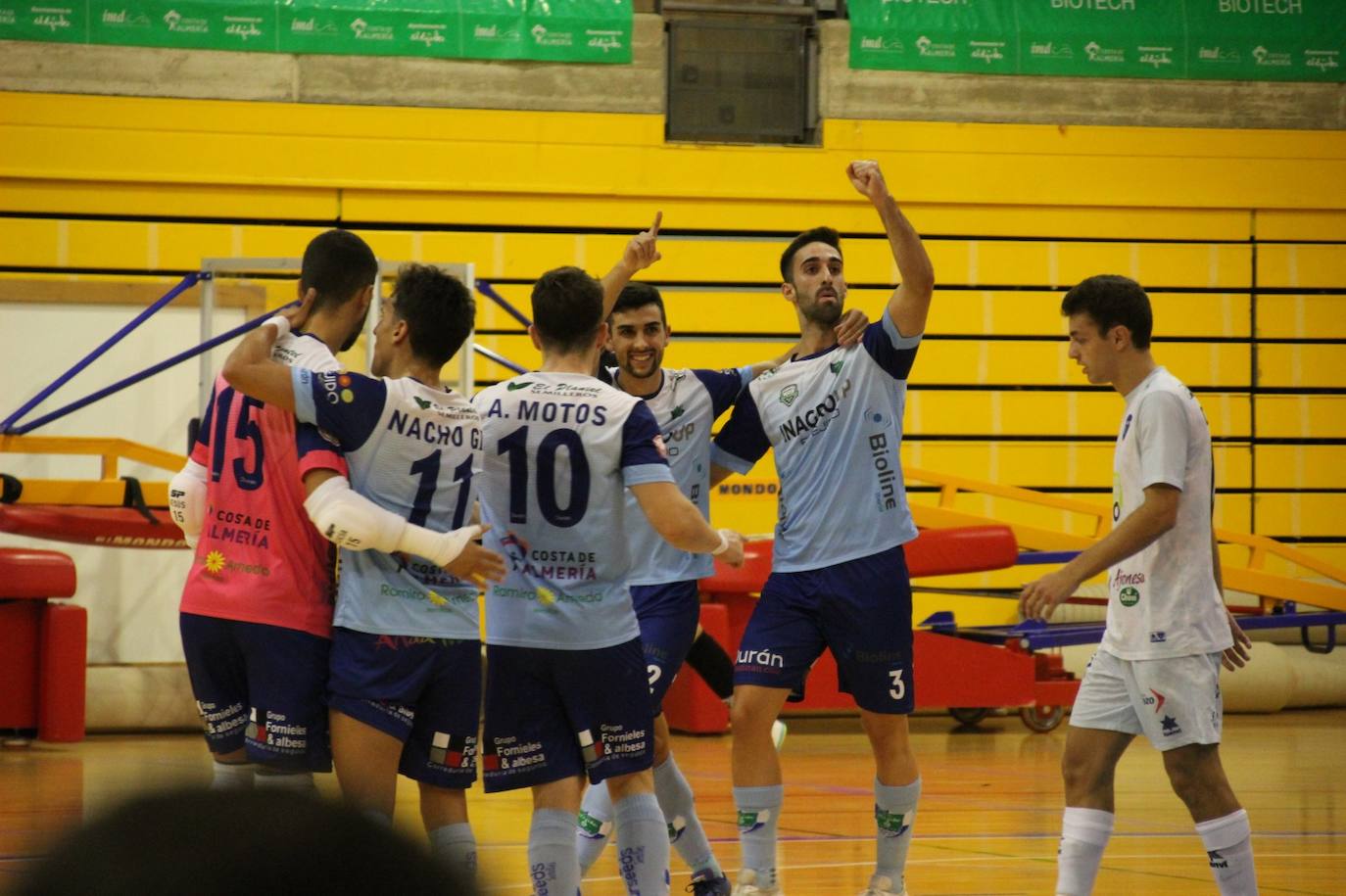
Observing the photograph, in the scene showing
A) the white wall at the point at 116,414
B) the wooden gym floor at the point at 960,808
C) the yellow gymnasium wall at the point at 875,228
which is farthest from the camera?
the yellow gymnasium wall at the point at 875,228

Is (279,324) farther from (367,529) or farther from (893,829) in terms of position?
(893,829)

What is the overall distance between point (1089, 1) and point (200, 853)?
1409cm

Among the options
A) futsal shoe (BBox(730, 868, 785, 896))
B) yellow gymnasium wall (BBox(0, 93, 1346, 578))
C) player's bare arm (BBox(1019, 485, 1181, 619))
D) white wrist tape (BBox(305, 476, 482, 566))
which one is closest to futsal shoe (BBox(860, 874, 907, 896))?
futsal shoe (BBox(730, 868, 785, 896))

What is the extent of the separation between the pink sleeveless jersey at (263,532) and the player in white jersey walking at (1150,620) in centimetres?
176

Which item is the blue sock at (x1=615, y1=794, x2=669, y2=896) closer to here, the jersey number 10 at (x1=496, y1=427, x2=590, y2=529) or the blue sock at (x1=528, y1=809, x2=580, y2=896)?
the blue sock at (x1=528, y1=809, x2=580, y2=896)

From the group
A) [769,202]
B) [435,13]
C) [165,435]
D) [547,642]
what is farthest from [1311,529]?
[547,642]

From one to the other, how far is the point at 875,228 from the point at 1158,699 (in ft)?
32.6

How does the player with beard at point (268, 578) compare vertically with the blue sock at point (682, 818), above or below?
above

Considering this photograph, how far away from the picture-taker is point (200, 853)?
2.69 ft

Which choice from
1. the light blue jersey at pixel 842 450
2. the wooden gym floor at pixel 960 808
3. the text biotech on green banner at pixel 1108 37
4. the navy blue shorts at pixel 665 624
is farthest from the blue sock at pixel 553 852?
the text biotech on green banner at pixel 1108 37

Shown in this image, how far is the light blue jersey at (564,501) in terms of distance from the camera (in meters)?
3.85

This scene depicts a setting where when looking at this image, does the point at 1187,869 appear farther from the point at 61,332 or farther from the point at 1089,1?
the point at 1089,1

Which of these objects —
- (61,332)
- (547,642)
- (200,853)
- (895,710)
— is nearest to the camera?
(200,853)

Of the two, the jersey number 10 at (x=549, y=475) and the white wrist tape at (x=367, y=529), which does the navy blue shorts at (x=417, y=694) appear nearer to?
the white wrist tape at (x=367, y=529)
